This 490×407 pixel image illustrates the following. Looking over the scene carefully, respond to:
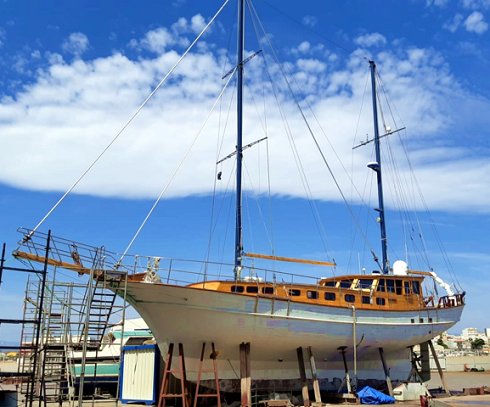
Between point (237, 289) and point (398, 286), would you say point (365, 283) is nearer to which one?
point (398, 286)

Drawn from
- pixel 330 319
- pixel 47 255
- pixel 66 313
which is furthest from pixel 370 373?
pixel 47 255

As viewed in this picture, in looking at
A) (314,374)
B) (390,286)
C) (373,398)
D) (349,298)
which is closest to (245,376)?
(314,374)

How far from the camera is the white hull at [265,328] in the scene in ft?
65.3

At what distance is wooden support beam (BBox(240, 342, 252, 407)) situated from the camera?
19995mm

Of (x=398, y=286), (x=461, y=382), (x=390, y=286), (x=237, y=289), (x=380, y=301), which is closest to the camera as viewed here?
(x=237, y=289)

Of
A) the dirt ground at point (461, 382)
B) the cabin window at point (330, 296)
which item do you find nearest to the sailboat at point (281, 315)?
the cabin window at point (330, 296)

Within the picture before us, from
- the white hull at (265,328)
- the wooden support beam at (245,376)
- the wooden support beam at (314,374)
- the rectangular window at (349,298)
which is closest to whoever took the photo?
the white hull at (265,328)

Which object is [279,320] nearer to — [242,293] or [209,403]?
[242,293]

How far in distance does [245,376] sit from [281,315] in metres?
2.86

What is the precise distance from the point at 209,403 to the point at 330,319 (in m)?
6.41

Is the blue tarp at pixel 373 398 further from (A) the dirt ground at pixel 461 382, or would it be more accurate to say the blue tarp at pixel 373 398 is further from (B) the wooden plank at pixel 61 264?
(A) the dirt ground at pixel 461 382

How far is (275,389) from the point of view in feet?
75.4

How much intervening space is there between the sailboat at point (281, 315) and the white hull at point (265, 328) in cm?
4

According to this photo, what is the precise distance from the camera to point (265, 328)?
21078 millimetres
